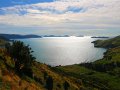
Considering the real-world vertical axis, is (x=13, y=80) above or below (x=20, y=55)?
below

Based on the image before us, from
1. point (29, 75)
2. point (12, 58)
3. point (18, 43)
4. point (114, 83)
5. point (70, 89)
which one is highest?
point (18, 43)

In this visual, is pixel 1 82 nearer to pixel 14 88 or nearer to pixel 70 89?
pixel 14 88

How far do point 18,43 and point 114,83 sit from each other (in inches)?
5684

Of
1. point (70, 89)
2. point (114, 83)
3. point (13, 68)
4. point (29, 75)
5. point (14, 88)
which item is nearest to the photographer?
point (14, 88)

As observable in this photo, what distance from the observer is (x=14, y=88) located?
3444 centimetres

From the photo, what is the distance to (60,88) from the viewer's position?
244 feet

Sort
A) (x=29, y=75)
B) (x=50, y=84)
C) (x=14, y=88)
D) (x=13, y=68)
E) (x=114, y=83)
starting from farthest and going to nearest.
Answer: (x=114, y=83)
(x=50, y=84)
(x=29, y=75)
(x=13, y=68)
(x=14, y=88)

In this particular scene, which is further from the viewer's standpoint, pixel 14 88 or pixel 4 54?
pixel 4 54

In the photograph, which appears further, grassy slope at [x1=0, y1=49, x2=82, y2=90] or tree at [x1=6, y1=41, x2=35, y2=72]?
tree at [x1=6, y1=41, x2=35, y2=72]

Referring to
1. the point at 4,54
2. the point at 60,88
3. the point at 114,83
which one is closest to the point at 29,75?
the point at 4,54

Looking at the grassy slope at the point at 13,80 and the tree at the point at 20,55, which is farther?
the tree at the point at 20,55

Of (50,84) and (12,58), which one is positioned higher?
(12,58)

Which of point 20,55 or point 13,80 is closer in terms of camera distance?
point 13,80

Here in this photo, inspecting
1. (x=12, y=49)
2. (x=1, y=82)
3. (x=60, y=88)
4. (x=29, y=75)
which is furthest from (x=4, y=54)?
(x=1, y=82)
